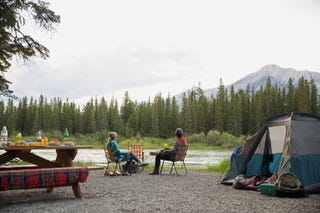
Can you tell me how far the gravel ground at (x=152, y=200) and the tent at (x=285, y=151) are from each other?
0.56 metres

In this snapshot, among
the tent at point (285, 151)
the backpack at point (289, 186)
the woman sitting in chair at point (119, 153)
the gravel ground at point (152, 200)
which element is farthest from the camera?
the woman sitting in chair at point (119, 153)

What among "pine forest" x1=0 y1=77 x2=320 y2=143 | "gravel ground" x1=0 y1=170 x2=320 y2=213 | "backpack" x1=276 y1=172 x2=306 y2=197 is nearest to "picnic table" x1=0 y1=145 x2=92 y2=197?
"gravel ground" x1=0 y1=170 x2=320 y2=213

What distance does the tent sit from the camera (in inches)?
277

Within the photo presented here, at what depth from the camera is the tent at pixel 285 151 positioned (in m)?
7.02

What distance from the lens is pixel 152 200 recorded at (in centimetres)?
593

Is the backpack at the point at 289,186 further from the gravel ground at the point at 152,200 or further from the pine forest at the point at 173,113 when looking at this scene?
the pine forest at the point at 173,113

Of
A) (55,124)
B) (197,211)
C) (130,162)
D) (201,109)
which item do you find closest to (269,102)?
(201,109)

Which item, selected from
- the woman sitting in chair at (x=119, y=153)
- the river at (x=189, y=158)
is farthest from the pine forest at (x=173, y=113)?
the woman sitting in chair at (x=119, y=153)

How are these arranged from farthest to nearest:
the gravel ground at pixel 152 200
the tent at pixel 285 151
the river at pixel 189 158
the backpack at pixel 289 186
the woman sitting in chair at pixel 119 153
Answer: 1. the river at pixel 189 158
2. the woman sitting in chair at pixel 119 153
3. the tent at pixel 285 151
4. the backpack at pixel 289 186
5. the gravel ground at pixel 152 200

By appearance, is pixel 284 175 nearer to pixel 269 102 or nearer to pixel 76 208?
pixel 76 208

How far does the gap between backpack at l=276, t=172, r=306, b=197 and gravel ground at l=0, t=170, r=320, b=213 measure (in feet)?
0.57

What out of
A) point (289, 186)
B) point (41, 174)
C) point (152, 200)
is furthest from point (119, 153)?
point (289, 186)

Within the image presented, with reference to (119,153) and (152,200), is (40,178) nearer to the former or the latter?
(152,200)

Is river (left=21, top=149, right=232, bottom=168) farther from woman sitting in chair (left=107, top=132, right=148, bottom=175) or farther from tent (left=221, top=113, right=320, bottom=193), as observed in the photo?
tent (left=221, top=113, right=320, bottom=193)
